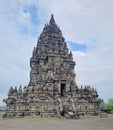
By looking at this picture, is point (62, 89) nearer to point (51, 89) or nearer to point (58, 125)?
point (51, 89)

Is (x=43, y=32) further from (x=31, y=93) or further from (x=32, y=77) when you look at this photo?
(x=31, y=93)

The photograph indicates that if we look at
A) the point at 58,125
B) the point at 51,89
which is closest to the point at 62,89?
the point at 51,89

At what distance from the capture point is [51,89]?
44625 mm

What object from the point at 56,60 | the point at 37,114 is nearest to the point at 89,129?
the point at 37,114

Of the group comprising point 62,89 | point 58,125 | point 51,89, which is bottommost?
point 58,125

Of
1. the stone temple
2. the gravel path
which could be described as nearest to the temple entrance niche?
the stone temple

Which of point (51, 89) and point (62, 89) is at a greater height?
point (62, 89)

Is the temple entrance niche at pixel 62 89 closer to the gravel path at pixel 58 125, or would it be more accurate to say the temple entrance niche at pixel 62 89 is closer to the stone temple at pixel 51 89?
the stone temple at pixel 51 89

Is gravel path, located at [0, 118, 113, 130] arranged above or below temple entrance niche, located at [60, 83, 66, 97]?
below

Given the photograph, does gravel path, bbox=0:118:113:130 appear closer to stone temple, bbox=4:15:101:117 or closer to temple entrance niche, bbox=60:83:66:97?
stone temple, bbox=4:15:101:117

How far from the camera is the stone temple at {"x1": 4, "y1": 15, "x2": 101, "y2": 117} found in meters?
40.9

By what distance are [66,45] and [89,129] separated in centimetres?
3679

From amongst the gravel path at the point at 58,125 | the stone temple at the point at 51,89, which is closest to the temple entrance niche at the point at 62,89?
the stone temple at the point at 51,89

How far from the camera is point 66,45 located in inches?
2138
